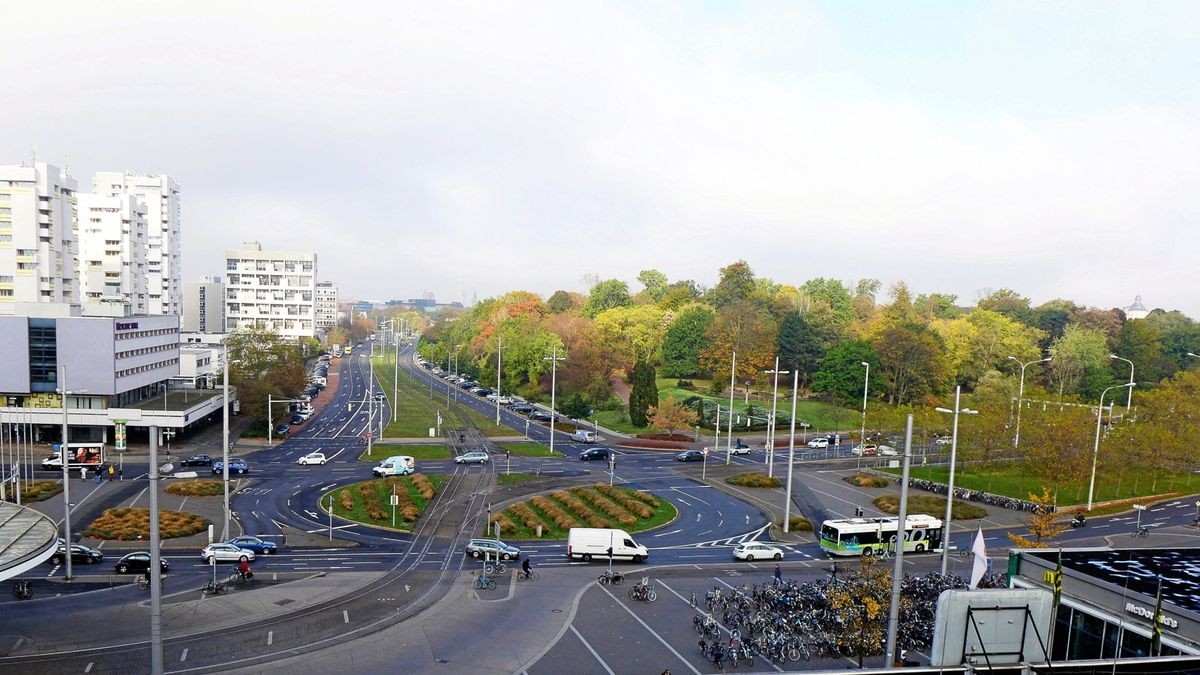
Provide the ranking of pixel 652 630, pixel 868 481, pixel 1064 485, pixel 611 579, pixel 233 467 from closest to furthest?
pixel 652 630 < pixel 611 579 < pixel 233 467 < pixel 1064 485 < pixel 868 481

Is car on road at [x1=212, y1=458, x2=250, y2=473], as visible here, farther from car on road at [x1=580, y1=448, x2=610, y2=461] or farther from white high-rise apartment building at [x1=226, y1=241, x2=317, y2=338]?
white high-rise apartment building at [x1=226, y1=241, x2=317, y2=338]

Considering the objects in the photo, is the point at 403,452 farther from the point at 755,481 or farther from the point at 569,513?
the point at 755,481

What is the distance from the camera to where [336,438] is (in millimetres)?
71750

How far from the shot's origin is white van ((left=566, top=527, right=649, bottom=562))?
3753cm

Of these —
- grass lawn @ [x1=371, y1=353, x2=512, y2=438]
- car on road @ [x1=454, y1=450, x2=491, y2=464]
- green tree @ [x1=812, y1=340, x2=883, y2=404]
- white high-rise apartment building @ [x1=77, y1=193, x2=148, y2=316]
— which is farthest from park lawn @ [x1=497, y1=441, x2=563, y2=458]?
white high-rise apartment building @ [x1=77, y1=193, x2=148, y2=316]

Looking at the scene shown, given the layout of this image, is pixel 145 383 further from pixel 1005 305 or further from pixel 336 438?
pixel 1005 305

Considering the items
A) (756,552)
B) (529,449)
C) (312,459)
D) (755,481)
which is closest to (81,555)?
(312,459)

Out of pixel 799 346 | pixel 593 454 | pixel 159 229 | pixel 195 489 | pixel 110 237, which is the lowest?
pixel 593 454

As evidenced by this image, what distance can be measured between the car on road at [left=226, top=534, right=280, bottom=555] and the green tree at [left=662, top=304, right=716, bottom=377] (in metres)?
72.1

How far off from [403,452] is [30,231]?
220 ft

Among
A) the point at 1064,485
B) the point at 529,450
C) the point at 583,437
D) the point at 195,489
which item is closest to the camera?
the point at 195,489

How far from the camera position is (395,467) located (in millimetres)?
55156

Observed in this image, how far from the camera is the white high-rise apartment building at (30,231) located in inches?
3664

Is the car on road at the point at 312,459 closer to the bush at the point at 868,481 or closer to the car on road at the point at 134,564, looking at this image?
the car on road at the point at 134,564
